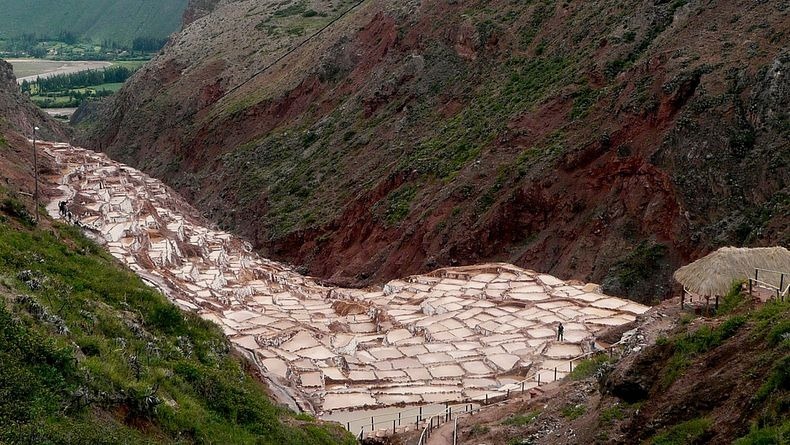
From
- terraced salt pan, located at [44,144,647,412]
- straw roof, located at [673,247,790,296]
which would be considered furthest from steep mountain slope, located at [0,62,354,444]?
straw roof, located at [673,247,790,296]

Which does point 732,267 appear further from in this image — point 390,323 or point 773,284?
point 390,323

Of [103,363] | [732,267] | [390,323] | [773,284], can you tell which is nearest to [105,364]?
[103,363]

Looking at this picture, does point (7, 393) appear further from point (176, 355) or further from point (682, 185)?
point (682, 185)

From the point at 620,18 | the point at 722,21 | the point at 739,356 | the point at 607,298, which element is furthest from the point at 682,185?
the point at 739,356

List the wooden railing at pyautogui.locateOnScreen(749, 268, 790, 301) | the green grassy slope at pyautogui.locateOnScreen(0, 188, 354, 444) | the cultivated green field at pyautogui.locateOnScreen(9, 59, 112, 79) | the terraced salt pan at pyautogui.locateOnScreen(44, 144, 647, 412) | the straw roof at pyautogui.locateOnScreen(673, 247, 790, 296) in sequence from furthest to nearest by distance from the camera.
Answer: the cultivated green field at pyautogui.locateOnScreen(9, 59, 112, 79), the terraced salt pan at pyautogui.locateOnScreen(44, 144, 647, 412), the straw roof at pyautogui.locateOnScreen(673, 247, 790, 296), the wooden railing at pyautogui.locateOnScreen(749, 268, 790, 301), the green grassy slope at pyautogui.locateOnScreen(0, 188, 354, 444)

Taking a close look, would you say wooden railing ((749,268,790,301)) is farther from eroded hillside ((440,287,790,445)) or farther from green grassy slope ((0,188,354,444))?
green grassy slope ((0,188,354,444))

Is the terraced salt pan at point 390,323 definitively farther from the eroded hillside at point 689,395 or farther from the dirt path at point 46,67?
the dirt path at point 46,67
